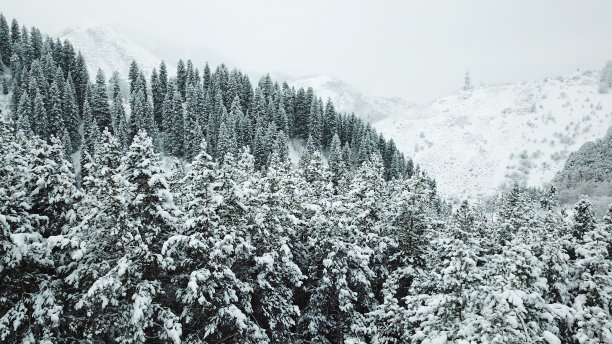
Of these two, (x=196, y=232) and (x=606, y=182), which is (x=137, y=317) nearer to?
(x=196, y=232)

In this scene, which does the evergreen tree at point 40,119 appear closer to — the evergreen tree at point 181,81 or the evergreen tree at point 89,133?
the evergreen tree at point 89,133

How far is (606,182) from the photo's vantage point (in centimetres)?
9175

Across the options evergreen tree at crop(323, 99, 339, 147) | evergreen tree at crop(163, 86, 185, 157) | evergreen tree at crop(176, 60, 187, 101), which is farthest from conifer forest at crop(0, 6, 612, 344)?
evergreen tree at crop(176, 60, 187, 101)

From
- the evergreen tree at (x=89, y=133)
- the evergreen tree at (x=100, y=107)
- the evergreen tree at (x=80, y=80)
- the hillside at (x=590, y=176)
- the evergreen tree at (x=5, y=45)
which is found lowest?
the hillside at (x=590, y=176)

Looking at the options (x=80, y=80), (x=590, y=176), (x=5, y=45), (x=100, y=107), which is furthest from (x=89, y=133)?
Answer: (x=590, y=176)

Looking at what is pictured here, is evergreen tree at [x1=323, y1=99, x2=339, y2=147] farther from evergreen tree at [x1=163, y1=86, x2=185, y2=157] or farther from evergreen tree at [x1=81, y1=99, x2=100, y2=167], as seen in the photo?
evergreen tree at [x1=81, y1=99, x2=100, y2=167]

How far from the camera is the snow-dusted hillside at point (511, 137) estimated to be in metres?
150

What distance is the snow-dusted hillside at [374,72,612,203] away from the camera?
150375 millimetres

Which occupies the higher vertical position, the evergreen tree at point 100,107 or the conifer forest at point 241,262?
the evergreen tree at point 100,107

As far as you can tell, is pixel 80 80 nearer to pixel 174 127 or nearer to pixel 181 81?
pixel 181 81

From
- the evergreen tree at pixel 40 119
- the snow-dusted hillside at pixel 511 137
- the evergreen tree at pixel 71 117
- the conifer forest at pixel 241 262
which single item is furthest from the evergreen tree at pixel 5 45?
the snow-dusted hillside at pixel 511 137

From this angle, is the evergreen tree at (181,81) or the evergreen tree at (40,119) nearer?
the evergreen tree at (40,119)

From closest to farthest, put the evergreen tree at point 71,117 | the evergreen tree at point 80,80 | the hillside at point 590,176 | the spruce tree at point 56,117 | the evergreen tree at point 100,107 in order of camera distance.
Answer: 1. the spruce tree at point 56,117
2. the evergreen tree at point 71,117
3. the hillside at point 590,176
4. the evergreen tree at point 100,107
5. the evergreen tree at point 80,80

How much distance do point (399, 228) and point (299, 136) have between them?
81.0m
